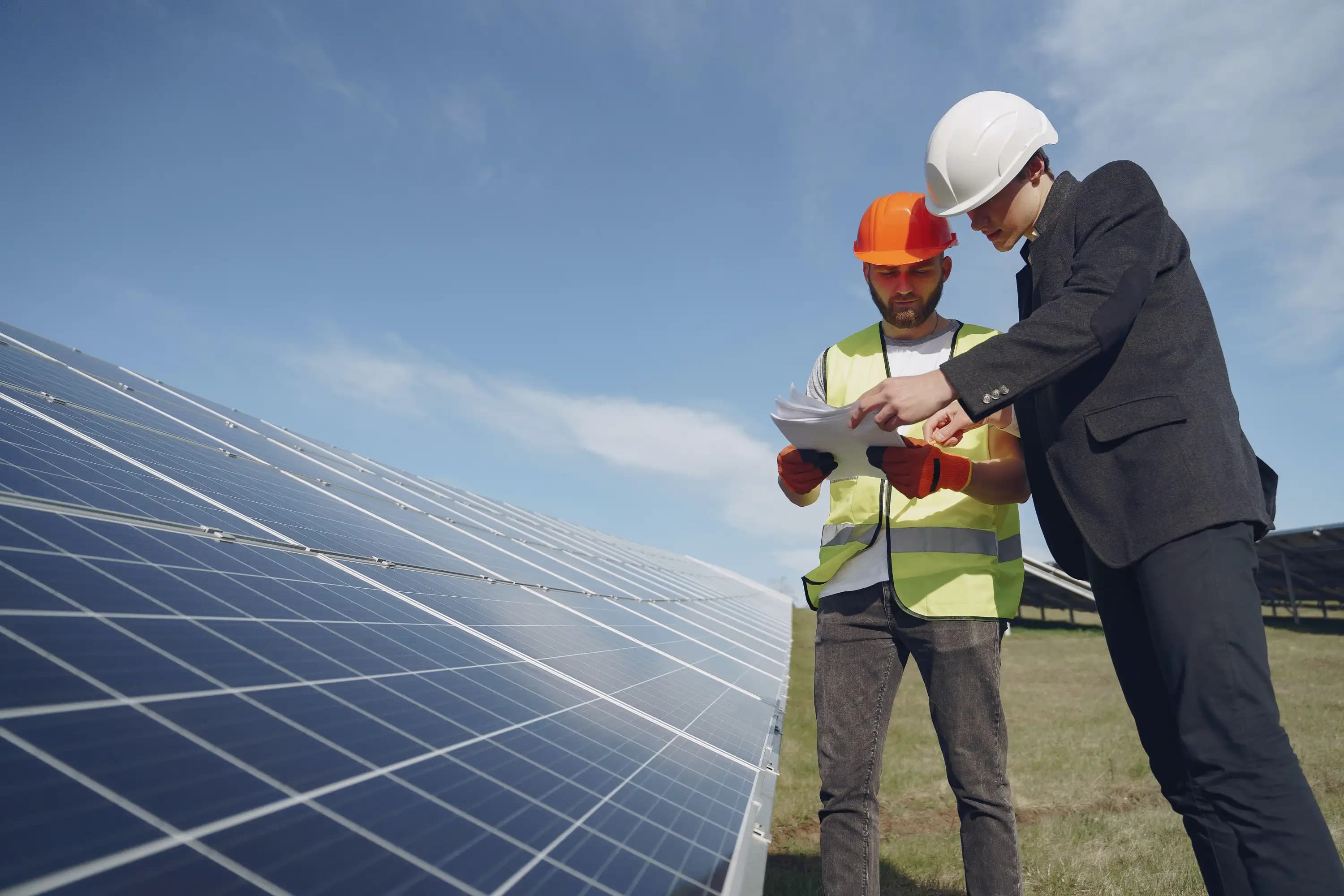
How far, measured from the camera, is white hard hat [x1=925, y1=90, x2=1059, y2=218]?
2.74 m

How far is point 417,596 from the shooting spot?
11.9 ft

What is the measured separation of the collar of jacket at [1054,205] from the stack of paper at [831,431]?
2.42 ft

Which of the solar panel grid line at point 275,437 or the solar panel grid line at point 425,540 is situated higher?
the solar panel grid line at point 275,437

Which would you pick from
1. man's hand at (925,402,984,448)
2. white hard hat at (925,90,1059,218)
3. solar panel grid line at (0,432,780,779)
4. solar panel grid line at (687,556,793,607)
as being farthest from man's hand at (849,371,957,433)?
solar panel grid line at (687,556,793,607)

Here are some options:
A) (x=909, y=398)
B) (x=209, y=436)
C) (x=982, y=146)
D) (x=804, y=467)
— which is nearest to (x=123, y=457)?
(x=209, y=436)

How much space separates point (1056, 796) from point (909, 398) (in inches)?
189

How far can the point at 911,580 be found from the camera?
309cm

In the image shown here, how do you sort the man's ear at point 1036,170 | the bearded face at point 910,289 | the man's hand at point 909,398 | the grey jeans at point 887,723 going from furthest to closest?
the bearded face at point 910,289 → the grey jeans at point 887,723 → the man's ear at point 1036,170 → the man's hand at point 909,398

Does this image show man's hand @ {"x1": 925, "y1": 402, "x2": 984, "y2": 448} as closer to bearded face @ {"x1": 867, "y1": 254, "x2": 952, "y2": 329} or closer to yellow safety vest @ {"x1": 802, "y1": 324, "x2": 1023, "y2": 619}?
yellow safety vest @ {"x1": 802, "y1": 324, "x2": 1023, "y2": 619}

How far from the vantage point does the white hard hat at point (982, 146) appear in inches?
108

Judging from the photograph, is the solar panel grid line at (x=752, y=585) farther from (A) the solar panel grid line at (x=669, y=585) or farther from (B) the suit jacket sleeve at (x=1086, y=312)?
(B) the suit jacket sleeve at (x=1086, y=312)

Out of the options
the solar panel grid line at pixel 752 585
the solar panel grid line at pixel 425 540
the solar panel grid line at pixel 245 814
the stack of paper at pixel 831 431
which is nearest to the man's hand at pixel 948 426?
the stack of paper at pixel 831 431

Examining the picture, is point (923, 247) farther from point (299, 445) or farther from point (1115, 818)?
point (299, 445)

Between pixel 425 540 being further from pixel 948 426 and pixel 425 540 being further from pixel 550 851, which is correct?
pixel 550 851
